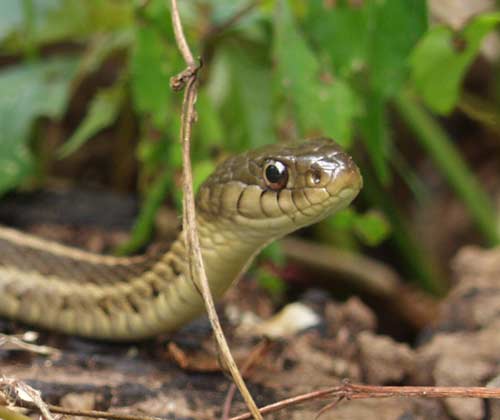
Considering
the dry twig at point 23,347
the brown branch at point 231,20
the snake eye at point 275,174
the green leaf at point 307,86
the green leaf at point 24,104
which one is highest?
the brown branch at point 231,20

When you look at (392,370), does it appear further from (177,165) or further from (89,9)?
(89,9)

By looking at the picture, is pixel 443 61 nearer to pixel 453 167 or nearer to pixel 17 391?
pixel 453 167

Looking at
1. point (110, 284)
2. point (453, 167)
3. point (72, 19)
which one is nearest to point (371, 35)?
point (110, 284)

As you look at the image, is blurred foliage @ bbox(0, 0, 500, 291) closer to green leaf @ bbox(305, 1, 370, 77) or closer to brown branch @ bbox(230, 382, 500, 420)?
green leaf @ bbox(305, 1, 370, 77)

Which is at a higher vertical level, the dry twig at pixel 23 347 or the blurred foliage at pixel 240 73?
the blurred foliage at pixel 240 73

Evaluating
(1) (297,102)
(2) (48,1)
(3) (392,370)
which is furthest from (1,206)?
(3) (392,370)

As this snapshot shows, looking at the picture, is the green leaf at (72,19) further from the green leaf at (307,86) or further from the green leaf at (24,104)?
the green leaf at (307,86)

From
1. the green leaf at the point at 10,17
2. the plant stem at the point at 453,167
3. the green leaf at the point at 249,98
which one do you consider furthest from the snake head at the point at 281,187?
the plant stem at the point at 453,167
